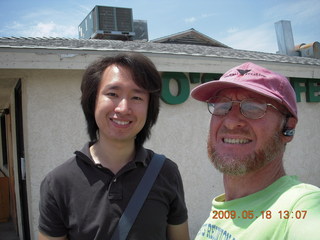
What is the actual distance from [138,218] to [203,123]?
3677 mm

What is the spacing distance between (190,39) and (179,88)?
1021 centimetres

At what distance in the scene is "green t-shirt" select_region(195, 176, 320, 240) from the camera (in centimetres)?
100

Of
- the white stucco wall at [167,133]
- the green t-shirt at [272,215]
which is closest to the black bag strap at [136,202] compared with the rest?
the green t-shirt at [272,215]

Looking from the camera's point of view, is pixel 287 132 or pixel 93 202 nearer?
pixel 287 132

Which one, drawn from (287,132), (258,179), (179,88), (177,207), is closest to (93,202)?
(177,207)

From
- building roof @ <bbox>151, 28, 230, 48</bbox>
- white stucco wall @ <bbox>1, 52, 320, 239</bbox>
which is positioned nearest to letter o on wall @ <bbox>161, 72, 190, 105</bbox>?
white stucco wall @ <bbox>1, 52, 320, 239</bbox>

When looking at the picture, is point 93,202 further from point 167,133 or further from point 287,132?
point 167,133

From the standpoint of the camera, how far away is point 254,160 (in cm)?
133

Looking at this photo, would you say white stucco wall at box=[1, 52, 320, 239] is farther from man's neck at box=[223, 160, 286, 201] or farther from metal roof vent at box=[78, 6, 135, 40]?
metal roof vent at box=[78, 6, 135, 40]

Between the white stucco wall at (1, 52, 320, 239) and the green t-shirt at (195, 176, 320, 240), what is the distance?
319 centimetres

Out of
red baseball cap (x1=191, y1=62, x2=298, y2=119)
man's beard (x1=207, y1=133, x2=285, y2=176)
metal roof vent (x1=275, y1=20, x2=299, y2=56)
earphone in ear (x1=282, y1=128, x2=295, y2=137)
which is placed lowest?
man's beard (x1=207, y1=133, x2=285, y2=176)

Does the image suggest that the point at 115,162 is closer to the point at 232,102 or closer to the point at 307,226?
the point at 232,102

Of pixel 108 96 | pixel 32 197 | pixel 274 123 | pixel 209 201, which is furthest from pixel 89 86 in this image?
pixel 209 201

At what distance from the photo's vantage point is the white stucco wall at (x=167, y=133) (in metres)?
3.99
